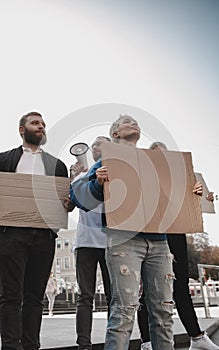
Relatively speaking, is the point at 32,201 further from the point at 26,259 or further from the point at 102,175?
the point at 102,175

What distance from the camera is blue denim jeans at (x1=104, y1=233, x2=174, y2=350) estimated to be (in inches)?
49.9

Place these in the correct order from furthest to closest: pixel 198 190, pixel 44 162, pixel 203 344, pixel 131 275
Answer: pixel 203 344, pixel 44 162, pixel 198 190, pixel 131 275

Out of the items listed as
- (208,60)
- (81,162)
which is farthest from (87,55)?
(81,162)

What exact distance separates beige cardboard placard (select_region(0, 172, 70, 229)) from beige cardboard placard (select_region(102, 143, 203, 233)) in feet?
0.99

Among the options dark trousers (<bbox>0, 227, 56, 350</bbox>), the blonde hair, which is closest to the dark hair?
the blonde hair

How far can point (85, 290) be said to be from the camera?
5.74ft

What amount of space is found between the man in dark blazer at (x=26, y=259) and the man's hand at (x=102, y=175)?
0.90ft

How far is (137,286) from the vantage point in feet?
4.31

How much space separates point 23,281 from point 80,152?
62 cm

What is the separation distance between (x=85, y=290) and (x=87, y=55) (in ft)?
11.8

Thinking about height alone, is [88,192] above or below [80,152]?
→ below

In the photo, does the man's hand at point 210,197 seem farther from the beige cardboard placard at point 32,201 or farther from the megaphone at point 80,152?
the beige cardboard placard at point 32,201

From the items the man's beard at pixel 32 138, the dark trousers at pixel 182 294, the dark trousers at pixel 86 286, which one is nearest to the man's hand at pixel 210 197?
the dark trousers at pixel 182 294

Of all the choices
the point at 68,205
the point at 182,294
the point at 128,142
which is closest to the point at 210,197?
the point at 182,294
